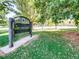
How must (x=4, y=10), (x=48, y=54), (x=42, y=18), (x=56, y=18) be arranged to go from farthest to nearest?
(x=4, y=10) < (x=42, y=18) < (x=56, y=18) < (x=48, y=54)

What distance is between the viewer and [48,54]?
755 cm

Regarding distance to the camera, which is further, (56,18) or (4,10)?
(4,10)

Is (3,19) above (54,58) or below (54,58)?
above

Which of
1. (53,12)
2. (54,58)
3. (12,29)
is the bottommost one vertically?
(54,58)

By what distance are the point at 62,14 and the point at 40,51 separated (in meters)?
4.13

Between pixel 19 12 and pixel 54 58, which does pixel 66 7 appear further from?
pixel 19 12

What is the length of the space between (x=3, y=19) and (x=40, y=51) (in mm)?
14178

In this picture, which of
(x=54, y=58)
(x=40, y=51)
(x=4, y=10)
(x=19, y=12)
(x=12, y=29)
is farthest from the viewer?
(x=19, y=12)

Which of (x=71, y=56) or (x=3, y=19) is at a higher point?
(x=3, y=19)

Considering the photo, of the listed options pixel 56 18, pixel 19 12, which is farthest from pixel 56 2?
pixel 19 12

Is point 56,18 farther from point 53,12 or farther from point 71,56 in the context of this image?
point 71,56

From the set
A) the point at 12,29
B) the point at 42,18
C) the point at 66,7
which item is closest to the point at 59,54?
the point at 12,29

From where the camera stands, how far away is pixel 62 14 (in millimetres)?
11656

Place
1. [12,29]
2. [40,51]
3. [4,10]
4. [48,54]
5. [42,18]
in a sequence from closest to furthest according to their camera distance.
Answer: [48,54] → [40,51] → [12,29] → [42,18] → [4,10]
